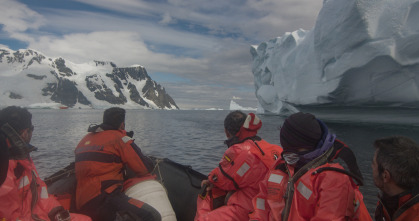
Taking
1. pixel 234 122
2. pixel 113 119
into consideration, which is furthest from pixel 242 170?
pixel 113 119

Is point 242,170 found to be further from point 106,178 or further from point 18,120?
point 18,120

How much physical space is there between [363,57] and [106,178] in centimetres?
1920

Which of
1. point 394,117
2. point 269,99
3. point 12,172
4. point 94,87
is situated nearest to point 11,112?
point 12,172

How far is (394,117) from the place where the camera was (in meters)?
21.0

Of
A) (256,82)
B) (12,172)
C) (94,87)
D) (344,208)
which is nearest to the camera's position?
(344,208)

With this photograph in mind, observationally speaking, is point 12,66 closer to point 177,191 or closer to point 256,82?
point 256,82

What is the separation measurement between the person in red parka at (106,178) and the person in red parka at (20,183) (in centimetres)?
50

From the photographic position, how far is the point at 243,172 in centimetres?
252

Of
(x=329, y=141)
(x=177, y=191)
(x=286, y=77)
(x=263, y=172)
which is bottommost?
(x=177, y=191)

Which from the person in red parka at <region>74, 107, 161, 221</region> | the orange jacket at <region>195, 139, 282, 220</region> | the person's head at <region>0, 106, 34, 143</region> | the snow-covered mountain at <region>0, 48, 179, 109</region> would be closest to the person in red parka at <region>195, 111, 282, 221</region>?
the orange jacket at <region>195, 139, 282, 220</region>

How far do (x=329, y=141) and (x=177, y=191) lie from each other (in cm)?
281

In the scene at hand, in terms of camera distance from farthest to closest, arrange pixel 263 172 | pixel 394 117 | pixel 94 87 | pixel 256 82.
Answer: pixel 94 87 → pixel 256 82 → pixel 394 117 → pixel 263 172

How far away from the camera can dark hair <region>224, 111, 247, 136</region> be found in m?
2.79

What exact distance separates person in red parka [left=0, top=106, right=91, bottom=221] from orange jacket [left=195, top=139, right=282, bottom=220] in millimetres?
1397
